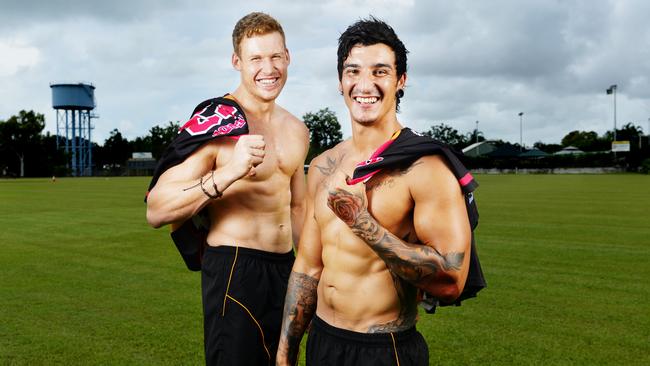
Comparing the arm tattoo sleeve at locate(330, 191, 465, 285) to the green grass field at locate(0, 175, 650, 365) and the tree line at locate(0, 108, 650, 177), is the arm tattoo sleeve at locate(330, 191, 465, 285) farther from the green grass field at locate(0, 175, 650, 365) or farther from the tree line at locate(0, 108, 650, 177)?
the tree line at locate(0, 108, 650, 177)

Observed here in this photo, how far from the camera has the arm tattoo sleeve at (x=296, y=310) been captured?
3260mm

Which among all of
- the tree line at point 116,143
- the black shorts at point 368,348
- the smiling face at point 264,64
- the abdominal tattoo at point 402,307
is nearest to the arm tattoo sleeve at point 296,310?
the black shorts at point 368,348

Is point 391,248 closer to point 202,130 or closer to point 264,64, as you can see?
point 202,130

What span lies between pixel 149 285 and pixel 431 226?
7702mm

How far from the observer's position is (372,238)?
2596mm

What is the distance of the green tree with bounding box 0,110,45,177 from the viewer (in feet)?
238

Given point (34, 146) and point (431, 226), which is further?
point (34, 146)

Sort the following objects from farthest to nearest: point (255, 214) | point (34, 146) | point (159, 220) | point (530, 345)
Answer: point (34, 146)
point (530, 345)
point (255, 214)
point (159, 220)

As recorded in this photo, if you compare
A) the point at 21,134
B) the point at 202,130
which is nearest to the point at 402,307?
the point at 202,130

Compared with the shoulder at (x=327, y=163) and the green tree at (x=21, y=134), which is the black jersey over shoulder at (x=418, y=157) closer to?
the shoulder at (x=327, y=163)

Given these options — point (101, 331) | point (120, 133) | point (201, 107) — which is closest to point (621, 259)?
point (101, 331)

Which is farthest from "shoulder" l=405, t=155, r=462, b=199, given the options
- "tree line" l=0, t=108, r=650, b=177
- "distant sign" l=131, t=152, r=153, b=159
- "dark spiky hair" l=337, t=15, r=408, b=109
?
"distant sign" l=131, t=152, r=153, b=159

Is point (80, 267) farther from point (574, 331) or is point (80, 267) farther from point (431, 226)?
point (431, 226)

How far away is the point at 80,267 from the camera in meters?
11.2
